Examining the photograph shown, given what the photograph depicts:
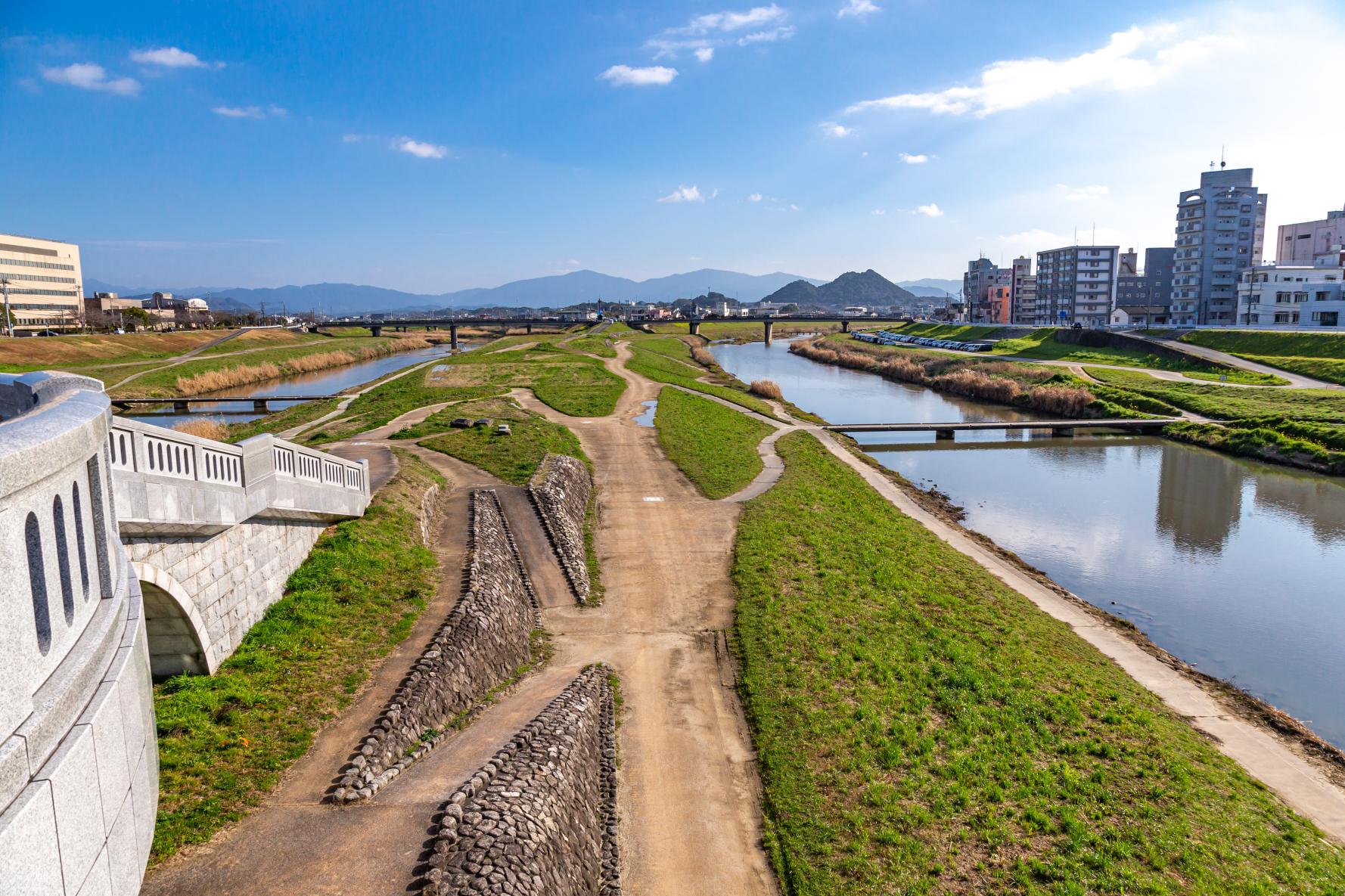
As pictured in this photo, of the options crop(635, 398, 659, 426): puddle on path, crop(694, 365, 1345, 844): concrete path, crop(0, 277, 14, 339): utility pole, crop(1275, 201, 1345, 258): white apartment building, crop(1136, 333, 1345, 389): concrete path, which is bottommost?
crop(694, 365, 1345, 844): concrete path

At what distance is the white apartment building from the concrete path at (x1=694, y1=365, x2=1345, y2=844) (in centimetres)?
12338

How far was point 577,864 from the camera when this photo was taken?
11.7 m

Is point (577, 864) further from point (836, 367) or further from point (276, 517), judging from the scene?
point (836, 367)

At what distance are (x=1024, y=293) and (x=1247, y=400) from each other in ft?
367

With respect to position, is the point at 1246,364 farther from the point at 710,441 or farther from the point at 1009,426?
the point at 710,441

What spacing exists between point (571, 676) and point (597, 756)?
300 cm

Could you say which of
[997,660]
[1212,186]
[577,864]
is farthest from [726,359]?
[577,864]

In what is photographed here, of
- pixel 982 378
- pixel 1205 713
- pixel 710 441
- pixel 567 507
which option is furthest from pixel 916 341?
pixel 1205 713

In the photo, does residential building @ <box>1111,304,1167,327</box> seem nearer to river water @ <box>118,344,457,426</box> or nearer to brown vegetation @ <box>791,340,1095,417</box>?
brown vegetation @ <box>791,340,1095,417</box>

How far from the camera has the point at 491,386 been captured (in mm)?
61781

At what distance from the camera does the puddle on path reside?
51356mm

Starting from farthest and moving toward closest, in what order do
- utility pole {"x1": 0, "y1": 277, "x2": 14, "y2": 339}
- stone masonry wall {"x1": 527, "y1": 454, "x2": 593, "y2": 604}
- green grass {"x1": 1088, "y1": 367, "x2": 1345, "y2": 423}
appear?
utility pole {"x1": 0, "y1": 277, "x2": 14, "y2": 339}
green grass {"x1": 1088, "y1": 367, "x2": 1345, "y2": 423}
stone masonry wall {"x1": 527, "y1": 454, "x2": 593, "y2": 604}

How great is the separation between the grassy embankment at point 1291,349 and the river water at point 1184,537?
86.1 feet

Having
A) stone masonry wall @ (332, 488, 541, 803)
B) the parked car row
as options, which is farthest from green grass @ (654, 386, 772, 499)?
the parked car row
